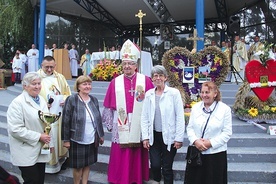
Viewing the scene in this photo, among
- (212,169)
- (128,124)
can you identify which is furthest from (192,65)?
(212,169)

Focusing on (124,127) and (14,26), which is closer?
(124,127)

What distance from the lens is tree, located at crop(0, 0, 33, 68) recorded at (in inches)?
639

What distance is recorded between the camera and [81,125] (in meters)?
3.35

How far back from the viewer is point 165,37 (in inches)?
737

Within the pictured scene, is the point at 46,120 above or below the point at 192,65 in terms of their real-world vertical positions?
below

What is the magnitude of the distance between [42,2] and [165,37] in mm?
9330

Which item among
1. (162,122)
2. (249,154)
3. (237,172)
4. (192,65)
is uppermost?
(192,65)

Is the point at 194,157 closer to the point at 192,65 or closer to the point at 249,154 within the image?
the point at 249,154

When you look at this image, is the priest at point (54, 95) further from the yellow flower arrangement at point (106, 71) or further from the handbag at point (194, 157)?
the yellow flower arrangement at point (106, 71)

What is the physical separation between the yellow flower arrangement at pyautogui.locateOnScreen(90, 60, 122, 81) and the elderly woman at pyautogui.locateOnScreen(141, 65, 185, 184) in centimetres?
626

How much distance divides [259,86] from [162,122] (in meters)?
2.88

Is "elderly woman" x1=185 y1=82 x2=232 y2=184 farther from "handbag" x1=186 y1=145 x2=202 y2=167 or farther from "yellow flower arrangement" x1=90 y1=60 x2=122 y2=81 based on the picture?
"yellow flower arrangement" x1=90 y1=60 x2=122 y2=81

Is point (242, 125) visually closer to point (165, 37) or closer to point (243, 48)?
point (243, 48)

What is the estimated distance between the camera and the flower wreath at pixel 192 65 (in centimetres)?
561
